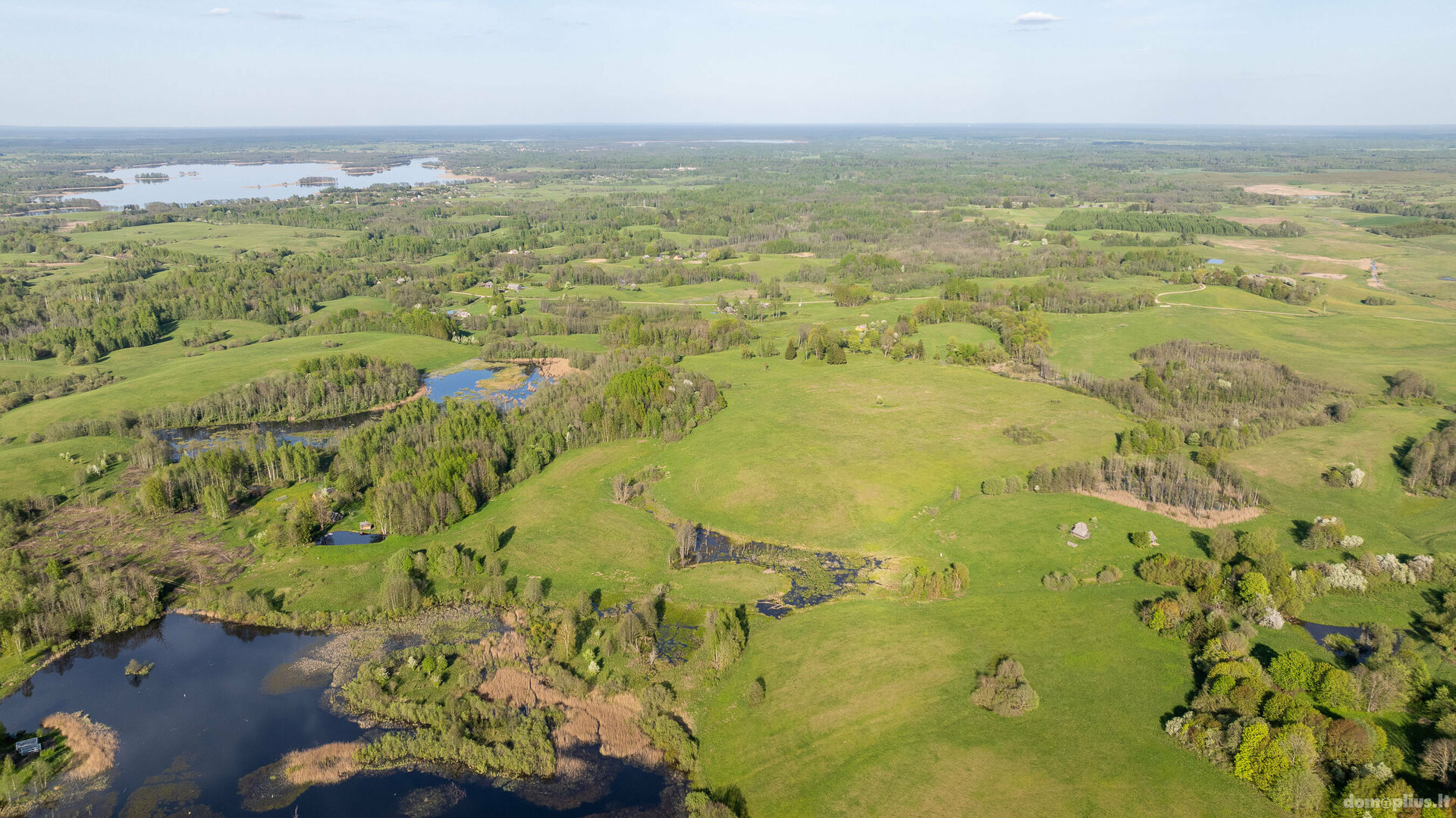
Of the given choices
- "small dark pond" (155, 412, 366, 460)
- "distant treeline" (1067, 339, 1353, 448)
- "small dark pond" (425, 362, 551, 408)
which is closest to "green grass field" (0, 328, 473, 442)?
"small dark pond" (425, 362, 551, 408)

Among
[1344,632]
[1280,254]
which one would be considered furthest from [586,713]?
[1280,254]

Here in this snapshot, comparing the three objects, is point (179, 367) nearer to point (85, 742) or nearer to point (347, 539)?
point (347, 539)

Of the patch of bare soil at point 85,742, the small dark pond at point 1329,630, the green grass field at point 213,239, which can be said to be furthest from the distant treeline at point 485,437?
the green grass field at point 213,239

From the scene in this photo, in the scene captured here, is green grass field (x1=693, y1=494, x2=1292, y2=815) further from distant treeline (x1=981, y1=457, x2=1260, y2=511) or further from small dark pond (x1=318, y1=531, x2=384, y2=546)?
small dark pond (x1=318, y1=531, x2=384, y2=546)

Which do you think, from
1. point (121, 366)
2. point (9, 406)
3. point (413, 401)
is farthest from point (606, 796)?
point (121, 366)

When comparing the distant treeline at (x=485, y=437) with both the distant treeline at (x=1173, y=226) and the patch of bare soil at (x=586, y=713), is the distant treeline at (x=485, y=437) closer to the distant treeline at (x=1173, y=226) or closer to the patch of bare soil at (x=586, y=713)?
the patch of bare soil at (x=586, y=713)

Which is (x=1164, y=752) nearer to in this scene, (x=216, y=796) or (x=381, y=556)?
(x=216, y=796)

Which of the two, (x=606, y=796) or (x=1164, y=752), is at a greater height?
(x=1164, y=752)
